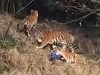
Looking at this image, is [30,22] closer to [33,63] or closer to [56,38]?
[56,38]

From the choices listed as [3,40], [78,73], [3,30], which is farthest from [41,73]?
[3,30]

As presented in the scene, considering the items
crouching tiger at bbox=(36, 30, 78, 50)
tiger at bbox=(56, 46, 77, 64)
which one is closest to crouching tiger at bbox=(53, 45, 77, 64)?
tiger at bbox=(56, 46, 77, 64)

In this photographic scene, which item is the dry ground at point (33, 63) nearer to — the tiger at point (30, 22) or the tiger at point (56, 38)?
the tiger at point (56, 38)

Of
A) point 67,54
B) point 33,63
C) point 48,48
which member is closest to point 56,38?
point 48,48

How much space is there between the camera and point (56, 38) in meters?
12.3

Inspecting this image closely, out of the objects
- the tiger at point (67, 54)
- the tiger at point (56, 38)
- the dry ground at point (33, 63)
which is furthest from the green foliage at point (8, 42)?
the tiger at point (67, 54)

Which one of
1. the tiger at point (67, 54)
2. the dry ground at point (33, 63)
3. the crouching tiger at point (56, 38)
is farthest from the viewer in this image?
the crouching tiger at point (56, 38)

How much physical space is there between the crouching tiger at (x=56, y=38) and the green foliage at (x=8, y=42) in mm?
835

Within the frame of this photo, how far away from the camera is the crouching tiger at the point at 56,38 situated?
1206 centimetres

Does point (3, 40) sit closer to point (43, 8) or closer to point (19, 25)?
point (19, 25)

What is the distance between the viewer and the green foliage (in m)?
10.7

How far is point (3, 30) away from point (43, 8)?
214cm

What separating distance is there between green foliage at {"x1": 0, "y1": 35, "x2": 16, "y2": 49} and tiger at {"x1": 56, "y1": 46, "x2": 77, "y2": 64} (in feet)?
3.55

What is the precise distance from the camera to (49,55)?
1089 cm
